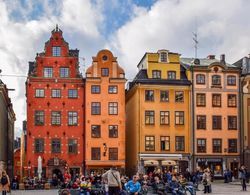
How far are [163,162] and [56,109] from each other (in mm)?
13665

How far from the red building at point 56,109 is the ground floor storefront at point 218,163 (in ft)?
46.2

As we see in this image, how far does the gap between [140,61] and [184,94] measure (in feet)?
27.0

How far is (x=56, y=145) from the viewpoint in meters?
65.1

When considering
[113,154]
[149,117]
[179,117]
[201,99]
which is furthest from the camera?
[201,99]

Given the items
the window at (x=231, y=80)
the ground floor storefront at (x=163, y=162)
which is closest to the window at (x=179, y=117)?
the ground floor storefront at (x=163, y=162)

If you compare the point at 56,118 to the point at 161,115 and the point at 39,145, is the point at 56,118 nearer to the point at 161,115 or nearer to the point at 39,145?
the point at 39,145

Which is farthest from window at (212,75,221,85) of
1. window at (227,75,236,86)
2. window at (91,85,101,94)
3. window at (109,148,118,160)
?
window at (109,148,118,160)

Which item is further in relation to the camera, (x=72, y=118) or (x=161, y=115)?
(x=161, y=115)

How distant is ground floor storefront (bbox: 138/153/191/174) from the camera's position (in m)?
65.8

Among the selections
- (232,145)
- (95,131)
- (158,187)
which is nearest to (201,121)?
(232,145)

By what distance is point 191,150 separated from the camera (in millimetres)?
67625

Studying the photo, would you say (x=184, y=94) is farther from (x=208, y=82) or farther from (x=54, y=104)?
(x=54, y=104)

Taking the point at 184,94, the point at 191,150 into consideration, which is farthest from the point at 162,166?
the point at 184,94

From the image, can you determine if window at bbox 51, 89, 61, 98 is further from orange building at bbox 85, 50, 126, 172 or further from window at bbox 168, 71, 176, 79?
window at bbox 168, 71, 176, 79
